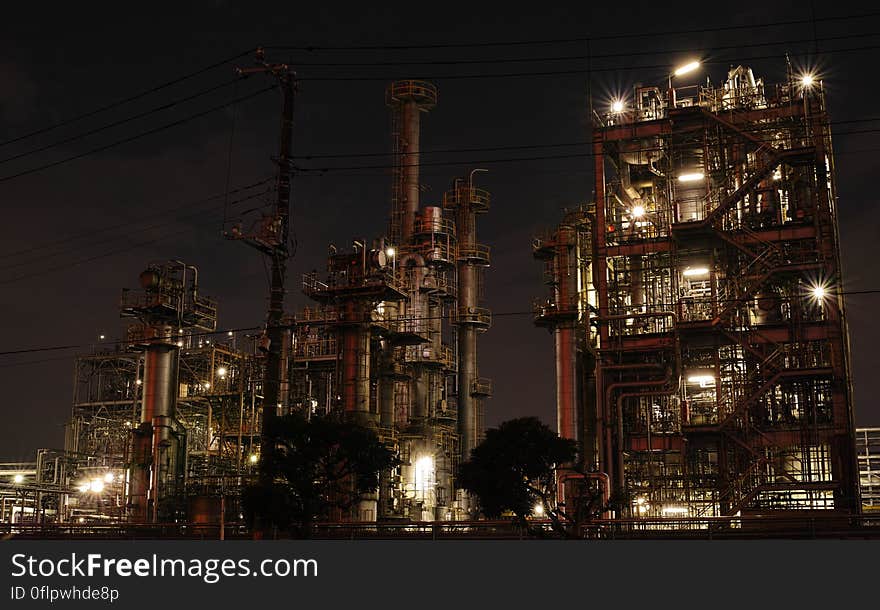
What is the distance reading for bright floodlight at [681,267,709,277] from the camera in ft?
179

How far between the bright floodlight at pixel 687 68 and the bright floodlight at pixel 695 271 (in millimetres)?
11809

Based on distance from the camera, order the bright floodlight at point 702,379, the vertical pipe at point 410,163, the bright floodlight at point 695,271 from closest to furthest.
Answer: the bright floodlight at point 702,379 → the bright floodlight at point 695,271 → the vertical pipe at point 410,163

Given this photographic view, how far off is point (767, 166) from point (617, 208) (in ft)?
40.8

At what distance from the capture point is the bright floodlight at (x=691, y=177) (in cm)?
5653

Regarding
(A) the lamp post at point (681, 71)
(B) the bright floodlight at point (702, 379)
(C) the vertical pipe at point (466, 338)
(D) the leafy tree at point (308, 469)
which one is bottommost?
(D) the leafy tree at point (308, 469)

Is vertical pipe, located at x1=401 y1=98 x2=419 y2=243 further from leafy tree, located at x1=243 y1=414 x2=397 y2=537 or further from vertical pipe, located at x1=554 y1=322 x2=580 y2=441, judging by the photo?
leafy tree, located at x1=243 y1=414 x2=397 y2=537

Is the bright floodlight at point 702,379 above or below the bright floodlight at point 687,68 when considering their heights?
below

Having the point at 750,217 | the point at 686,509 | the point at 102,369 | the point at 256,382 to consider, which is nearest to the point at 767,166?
the point at 750,217

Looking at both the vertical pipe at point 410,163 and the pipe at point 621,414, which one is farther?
the vertical pipe at point 410,163

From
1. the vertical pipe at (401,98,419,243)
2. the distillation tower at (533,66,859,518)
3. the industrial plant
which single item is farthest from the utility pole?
the vertical pipe at (401,98,419,243)

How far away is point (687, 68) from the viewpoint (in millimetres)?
57312

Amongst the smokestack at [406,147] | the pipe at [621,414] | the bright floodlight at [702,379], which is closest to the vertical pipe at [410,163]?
the smokestack at [406,147]

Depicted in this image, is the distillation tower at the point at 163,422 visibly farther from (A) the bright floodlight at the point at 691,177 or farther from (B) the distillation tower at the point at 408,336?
(A) the bright floodlight at the point at 691,177

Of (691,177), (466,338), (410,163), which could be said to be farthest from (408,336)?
(691,177)
